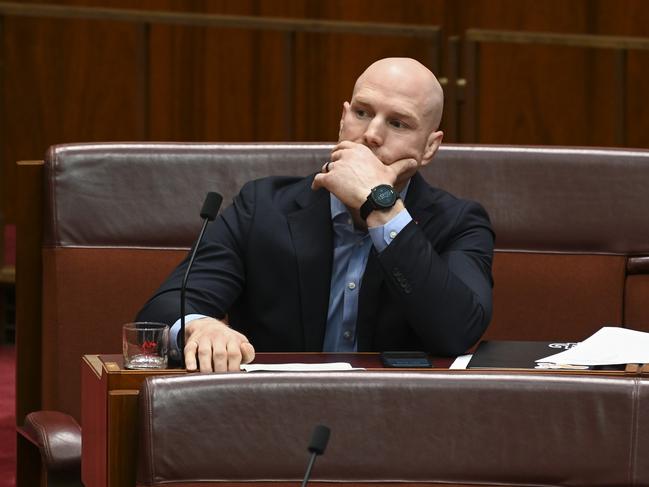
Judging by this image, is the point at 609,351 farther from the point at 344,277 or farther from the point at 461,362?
the point at 344,277

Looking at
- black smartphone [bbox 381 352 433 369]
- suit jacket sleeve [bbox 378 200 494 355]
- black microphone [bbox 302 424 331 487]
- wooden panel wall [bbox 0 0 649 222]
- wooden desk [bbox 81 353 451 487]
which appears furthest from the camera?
wooden panel wall [bbox 0 0 649 222]

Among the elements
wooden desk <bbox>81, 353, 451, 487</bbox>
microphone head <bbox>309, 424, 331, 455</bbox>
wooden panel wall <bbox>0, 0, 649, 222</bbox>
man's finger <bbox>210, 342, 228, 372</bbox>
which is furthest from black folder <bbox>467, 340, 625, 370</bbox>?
wooden panel wall <bbox>0, 0, 649, 222</bbox>

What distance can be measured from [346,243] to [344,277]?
0.14 feet

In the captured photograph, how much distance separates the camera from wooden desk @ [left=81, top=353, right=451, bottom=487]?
1064 millimetres

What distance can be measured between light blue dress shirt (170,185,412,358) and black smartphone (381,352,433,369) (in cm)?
30

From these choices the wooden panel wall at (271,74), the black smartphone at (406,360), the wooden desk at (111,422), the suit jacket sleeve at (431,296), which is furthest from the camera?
the wooden panel wall at (271,74)

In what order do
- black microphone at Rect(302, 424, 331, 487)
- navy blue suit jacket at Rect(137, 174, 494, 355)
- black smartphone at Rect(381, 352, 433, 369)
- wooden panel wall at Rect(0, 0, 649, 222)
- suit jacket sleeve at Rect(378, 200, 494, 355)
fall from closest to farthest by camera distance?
black microphone at Rect(302, 424, 331, 487) → black smartphone at Rect(381, 352, 433, 369) → suit jacket sleeve at Rect(378, 200, 494, 355) → navy blue suit jacket at Rect(137, 174, 494, 355) → wooden panel wall at Rect(0, 0, 649, 222)

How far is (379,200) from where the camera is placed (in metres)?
1.40

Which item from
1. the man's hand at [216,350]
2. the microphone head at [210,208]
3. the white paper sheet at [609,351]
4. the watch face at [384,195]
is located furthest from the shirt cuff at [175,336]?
the white paper sheet at [609,351]

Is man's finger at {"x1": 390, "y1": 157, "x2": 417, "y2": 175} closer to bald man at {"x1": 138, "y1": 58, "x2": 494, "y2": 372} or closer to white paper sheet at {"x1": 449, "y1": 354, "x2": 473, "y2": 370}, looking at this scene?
bald man at {"x1": 138, "y1": 58, "x2": 494, "y2": 372}

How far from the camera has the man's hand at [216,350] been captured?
3.76ft

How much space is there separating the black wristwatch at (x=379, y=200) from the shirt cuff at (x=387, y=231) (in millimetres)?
18

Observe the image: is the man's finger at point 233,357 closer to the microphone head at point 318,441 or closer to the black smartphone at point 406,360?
the black smartphone at point 406,360

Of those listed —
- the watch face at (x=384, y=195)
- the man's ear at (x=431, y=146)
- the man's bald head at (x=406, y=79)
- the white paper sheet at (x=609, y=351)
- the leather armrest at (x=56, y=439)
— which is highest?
the man's bald head at (x=406, y=79)
